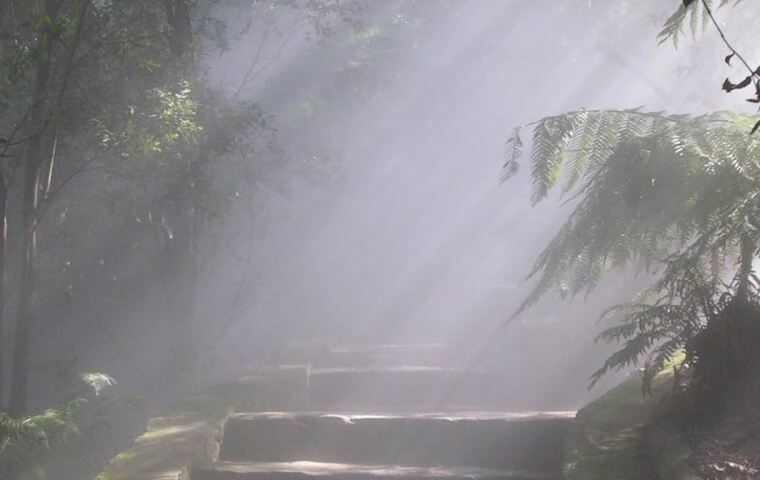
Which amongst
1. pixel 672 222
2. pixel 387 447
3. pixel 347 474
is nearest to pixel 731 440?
pixel 672 222

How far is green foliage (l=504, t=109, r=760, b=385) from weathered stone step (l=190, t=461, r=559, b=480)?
1.12 meters

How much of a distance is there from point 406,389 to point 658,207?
20.0ft

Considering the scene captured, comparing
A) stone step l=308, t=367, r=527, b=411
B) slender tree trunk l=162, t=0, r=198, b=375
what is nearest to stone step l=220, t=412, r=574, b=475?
slender tree trunk l=162, t=0, r=198, b=375

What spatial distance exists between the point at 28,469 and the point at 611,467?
150 inches

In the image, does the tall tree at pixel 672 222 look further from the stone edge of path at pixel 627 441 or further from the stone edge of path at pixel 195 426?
the stone edge of path at pixel 195 426

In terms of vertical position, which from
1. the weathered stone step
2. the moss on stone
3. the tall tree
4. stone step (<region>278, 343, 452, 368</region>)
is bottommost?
the weathered stone step

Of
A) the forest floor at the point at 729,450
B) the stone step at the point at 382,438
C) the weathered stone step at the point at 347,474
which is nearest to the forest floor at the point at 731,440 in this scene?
the forest floor at the point at 729,450

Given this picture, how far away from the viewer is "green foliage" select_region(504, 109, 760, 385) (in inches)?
178

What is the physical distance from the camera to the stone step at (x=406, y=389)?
33.2 feet

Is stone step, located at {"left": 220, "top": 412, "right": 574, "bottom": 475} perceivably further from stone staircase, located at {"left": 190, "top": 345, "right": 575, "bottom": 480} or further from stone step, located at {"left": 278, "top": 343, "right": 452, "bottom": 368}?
stone step, located at {"left": 278, "top": 343, "right": 452, "bottom": 368}

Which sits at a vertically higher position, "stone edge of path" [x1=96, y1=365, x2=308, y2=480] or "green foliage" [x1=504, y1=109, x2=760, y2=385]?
"green foliage" [x1=504, y1=109, x2=760, y2=385]

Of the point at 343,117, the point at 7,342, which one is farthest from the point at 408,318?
the point at 7,342

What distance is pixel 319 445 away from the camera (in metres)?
6.63

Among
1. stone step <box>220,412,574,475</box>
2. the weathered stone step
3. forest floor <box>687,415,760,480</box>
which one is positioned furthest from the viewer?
stone step <box>220,412,574,475</box>
